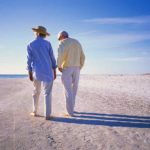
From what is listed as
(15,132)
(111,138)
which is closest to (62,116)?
(15,132)

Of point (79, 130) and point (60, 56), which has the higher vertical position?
point (60, 56)

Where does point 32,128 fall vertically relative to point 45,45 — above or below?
below

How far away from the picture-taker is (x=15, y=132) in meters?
6.81

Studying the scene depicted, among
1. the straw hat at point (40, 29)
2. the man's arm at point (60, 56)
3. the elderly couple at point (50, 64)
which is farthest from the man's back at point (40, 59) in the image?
the man's arm at point (60, 56)

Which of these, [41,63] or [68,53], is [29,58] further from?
[68,53]

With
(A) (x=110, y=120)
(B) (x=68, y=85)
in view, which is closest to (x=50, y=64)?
(B) (x=68, y=85)

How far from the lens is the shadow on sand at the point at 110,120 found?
7.65 metres

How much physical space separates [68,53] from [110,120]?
211cm

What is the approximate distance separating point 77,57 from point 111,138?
3314 millimetres

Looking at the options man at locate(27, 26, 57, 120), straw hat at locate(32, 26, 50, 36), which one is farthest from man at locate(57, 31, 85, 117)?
straw hat at locate(32, 26, 50, 36)

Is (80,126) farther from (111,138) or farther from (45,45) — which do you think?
(45,45)

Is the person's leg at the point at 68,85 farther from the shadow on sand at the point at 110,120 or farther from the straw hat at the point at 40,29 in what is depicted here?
the straw hat at the point at 40,29

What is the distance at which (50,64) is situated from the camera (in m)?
8.80

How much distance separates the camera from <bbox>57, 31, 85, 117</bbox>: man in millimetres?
8867
